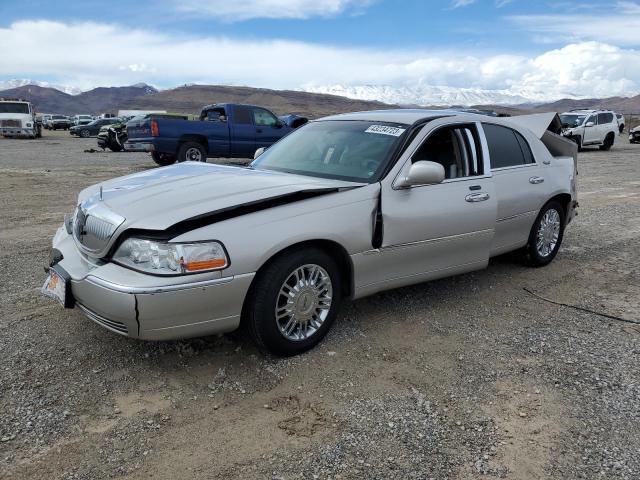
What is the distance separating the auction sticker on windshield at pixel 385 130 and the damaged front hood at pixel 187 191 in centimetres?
72

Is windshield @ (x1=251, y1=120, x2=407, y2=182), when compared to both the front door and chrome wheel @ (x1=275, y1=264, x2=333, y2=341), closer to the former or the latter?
the front door

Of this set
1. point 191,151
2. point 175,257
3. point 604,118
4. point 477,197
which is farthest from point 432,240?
point 604,118

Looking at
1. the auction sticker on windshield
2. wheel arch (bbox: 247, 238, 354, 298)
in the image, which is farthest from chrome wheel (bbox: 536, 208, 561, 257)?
wheel arch (bbox: 247, 238, 354, 298)

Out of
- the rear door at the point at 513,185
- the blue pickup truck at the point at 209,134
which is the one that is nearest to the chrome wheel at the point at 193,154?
the blue pickup truck at the point at 209,134

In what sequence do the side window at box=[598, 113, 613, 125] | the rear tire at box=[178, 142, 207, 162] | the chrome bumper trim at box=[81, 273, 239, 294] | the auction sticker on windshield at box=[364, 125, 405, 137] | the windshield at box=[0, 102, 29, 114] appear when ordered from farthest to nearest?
the windshield at box=[0, 102, 29, 114]
the side window at box=[598, 113, 613, 125]
the rear tire at box=[178, 142, 207, 162]
the auction sticker on windshield at box=[364, 125, 405, 137]
the chrome bumper trim at box=[81, 273, 239, 294]

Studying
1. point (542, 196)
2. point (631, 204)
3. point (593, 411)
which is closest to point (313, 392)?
point (593, 411)

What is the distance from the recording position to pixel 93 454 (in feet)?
8.64

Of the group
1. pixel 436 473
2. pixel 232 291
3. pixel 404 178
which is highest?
pixel 404 178

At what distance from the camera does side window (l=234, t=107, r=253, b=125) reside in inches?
595

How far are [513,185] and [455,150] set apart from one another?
2.66 ft

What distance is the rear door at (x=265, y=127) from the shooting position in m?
15.3

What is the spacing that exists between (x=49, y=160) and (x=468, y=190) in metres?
16.1

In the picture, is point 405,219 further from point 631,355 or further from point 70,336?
point 70,336

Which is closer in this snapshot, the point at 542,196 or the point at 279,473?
the point at 279,473
